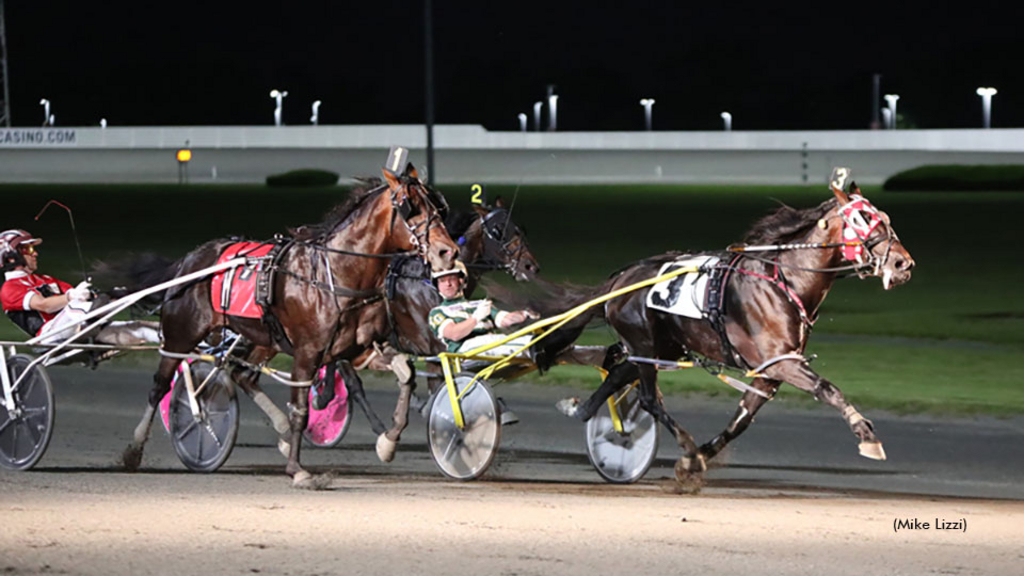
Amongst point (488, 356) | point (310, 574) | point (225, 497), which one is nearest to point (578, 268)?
point (488, 356)

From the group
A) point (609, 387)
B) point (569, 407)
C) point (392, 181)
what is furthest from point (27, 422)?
point (609, 387)

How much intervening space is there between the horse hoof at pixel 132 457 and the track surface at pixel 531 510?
12 cm

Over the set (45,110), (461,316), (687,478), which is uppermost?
(45,110)

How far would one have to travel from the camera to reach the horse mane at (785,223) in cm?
828

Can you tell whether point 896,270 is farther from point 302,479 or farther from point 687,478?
point 302,479

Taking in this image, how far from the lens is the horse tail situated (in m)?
9.56

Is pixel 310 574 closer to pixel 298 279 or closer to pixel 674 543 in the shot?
pixel 674 543

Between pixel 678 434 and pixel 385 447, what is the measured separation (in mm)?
1629

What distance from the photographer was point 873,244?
7.80 meters

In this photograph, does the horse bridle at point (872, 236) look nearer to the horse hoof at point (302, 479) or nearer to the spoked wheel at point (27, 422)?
the horse hoof at point (302, 479)

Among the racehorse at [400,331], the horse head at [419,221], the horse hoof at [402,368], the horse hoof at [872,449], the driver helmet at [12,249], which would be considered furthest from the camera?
the driver helmet at [12,249]

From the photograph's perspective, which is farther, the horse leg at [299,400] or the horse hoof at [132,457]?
the horse hoof at [132,457]

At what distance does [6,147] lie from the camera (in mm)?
51844

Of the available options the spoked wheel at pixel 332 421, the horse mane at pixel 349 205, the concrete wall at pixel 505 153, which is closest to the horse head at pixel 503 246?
the spoked wheel at pixel 332 421
